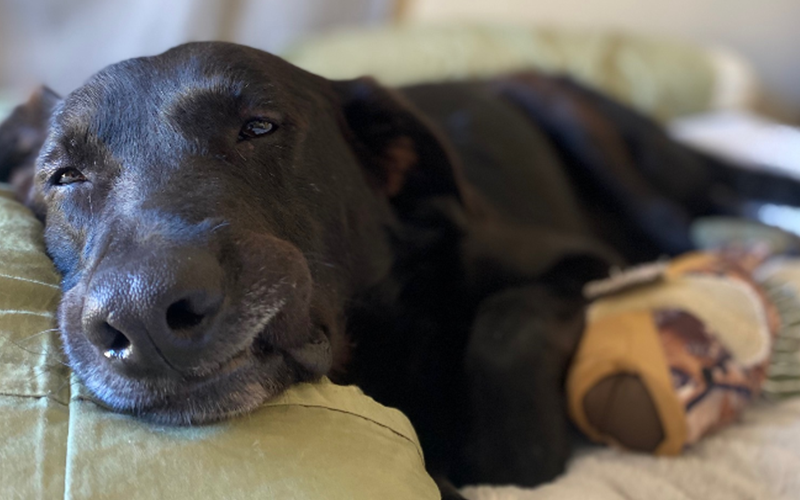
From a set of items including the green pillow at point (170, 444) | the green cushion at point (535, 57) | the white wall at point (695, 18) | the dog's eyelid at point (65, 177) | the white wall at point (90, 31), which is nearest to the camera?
the green pillow at point (170, 444)

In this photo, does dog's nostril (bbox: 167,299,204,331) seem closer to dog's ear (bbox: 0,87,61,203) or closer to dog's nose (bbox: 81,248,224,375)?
dog's nose (bbox: 81,248,224,375)

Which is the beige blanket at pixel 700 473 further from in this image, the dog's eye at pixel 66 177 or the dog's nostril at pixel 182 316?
the dog's eye at pixel 66 177

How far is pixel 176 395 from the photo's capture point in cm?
86

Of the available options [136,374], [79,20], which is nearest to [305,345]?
[136,374]

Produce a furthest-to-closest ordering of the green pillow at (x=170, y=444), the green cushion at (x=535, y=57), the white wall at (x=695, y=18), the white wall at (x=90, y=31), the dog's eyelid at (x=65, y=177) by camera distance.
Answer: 1. the white wall at (x=695, y=18)
2. the green cushion at (x=535, y=57)
3. the white wall at (x=90, y=31)
4. the dog's eyelid at (x=65, y=177)
5. the green pillow at (x=170, y=444)

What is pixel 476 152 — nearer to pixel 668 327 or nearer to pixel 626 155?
pixel 626 155

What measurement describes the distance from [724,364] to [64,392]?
1234 millimetres

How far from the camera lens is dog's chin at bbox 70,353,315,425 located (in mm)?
851

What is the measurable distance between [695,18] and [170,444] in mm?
4170

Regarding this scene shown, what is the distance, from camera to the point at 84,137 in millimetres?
1108

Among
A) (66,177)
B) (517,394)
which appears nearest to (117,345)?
(66,177)

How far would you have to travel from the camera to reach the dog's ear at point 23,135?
152cm

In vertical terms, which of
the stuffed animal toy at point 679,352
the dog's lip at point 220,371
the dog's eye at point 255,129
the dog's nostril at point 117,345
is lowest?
the stuffed animal toy at point 679,352

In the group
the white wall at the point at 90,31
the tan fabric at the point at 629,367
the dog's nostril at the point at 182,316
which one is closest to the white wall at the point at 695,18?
the white wall at the point at 90,31
